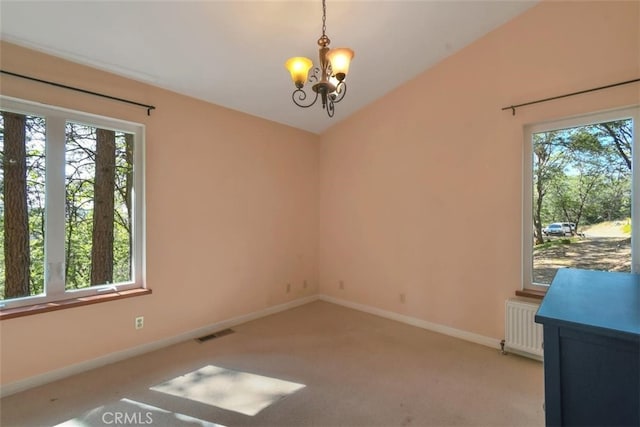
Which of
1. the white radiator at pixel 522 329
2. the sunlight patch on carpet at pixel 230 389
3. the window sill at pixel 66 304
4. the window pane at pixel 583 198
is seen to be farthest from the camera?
the white radiator at pixel 522 329

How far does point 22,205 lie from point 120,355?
151 centimetres

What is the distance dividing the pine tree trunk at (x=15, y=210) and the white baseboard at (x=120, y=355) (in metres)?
0.67

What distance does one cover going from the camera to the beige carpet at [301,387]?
6.77ft

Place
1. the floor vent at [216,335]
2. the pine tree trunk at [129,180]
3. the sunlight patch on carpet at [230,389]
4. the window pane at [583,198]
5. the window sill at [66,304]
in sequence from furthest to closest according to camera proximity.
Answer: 1. the floor vent at [216,335]
2. the pine tree trunk at [129,180]
3. the window pane at [583,198]
4. the window sill at [66,304]
5. the sunlight patch on carpet at [230,389]

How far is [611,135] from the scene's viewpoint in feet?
8.68

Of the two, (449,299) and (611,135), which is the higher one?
(611,135)

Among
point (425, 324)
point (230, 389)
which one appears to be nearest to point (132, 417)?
point (230, 389)

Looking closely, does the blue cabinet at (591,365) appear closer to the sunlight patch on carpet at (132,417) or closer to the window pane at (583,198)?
the sunlight patch on carpet at (132,417)

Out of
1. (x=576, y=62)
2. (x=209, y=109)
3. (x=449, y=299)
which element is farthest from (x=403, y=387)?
(x=209, y=109)

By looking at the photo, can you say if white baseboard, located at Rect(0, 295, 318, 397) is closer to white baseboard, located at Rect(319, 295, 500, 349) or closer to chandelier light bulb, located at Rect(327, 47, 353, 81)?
white baseboard, located at Rect(319, 295, 500, 349)

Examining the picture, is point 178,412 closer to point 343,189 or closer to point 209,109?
point 209,109

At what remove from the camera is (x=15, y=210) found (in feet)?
7.91

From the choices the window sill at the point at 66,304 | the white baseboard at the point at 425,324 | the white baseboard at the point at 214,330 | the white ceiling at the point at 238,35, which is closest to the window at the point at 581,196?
the white baseboard at the point at 425,324

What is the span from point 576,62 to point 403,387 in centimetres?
311
